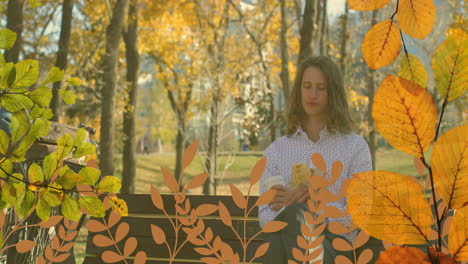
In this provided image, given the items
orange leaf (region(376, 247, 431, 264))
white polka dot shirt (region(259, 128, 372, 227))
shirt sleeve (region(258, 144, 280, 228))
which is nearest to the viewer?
orange leaf (region(376, 247, 431, 264))

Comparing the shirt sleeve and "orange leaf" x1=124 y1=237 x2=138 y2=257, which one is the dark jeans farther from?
"orange leaf" x1=124 y1=237 x2=138 y2=257

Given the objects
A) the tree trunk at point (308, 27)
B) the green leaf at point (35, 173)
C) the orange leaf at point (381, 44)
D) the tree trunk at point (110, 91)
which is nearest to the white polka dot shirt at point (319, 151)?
the green leaf at point (35, 173)

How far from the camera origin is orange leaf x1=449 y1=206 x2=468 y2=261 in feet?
1.05

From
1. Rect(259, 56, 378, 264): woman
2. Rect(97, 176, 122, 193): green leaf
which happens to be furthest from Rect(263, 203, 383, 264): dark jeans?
Rect(97, 176, 122, 193): green leaf

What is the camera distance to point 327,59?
8.05 feet

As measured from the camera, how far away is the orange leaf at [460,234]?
1.05ft

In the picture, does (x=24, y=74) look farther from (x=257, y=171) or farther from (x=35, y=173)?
(x=257, y=171)

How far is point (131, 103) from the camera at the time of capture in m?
11.9

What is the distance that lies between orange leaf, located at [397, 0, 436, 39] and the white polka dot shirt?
74.9 inches

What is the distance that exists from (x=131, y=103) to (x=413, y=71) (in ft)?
38.9

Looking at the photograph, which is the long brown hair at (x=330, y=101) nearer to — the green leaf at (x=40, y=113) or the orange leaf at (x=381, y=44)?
the green leaf at (x=40, y=113)

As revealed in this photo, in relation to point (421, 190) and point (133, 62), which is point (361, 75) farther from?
point (421, 190)

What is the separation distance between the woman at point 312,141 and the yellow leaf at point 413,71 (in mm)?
1536

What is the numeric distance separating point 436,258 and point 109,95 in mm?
7925
